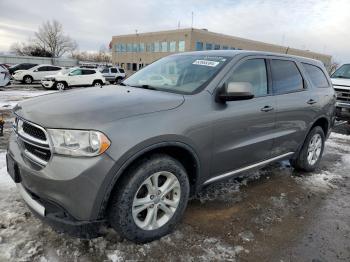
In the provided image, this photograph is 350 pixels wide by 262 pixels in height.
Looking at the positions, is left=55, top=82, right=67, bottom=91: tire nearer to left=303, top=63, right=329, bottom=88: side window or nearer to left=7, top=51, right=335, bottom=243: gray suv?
left=7, top=51, right=335, bottom=243: gray suv

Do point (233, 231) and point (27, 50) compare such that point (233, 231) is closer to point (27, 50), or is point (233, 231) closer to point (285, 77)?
point (285, 77)

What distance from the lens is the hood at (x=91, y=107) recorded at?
2.42 meters

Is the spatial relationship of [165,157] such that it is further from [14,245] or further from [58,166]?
[14,245]

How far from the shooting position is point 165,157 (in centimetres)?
278

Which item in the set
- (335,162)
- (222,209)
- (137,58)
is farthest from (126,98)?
(137,58)

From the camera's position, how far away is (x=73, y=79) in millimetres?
20125

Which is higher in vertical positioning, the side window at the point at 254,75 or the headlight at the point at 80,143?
the side window at the point at 254,75

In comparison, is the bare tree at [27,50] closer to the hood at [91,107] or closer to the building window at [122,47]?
the building window at [122,47]

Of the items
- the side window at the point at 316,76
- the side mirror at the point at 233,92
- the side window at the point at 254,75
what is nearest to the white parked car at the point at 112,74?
the side window at the point at 316,76

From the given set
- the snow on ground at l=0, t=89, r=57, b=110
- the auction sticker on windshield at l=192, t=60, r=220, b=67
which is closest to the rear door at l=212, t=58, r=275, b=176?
the auction sticker on windshield at l=192, t=60, r=220, b=67

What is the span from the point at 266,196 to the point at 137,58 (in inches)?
2325

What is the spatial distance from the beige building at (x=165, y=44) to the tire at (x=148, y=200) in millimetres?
44802

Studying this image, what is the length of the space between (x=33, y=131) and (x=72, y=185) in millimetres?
660

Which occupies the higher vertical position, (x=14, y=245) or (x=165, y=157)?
(x=165, y=157)
